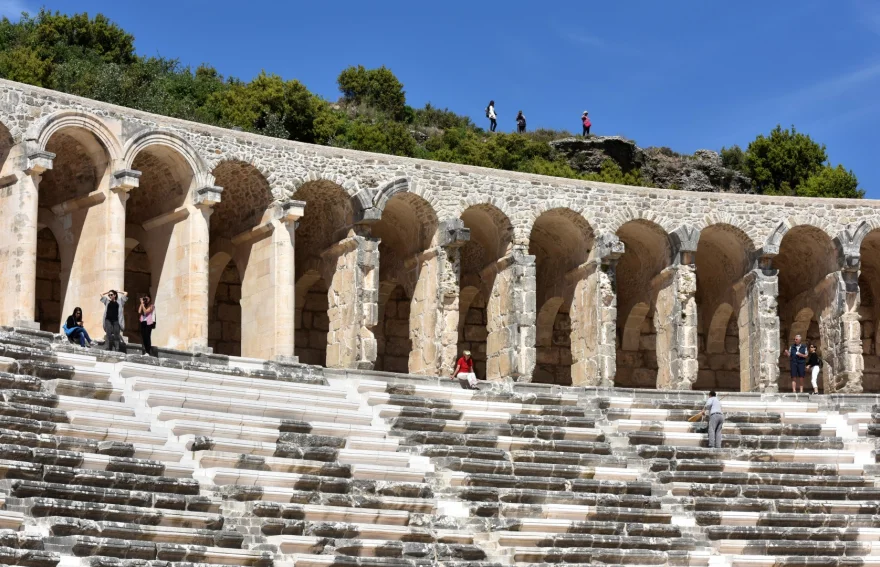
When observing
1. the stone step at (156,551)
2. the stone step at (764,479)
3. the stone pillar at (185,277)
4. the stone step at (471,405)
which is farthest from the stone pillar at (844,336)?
the stone step at (156,551)

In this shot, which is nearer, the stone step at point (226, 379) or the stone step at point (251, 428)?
the stone step at point (251, 428)

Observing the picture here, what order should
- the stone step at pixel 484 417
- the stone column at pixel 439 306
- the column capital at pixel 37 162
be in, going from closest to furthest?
the stone step at pixel 484 417 → the column capital at pixel 37 162 → the stone column at pixel 439 306

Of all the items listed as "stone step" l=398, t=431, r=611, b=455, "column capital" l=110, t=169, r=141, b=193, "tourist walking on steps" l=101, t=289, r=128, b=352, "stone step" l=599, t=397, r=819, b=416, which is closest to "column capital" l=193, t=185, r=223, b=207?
"column capital" l=110, t=169, r=141, b=193

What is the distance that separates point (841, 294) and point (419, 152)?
23.4 metres

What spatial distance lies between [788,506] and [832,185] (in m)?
32.1

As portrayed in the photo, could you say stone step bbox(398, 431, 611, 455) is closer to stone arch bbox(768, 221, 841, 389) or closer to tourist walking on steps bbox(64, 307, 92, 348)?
tourist walking on steps bbox(64, 307, 92, 348)

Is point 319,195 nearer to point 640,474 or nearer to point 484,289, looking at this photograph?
point 484,289

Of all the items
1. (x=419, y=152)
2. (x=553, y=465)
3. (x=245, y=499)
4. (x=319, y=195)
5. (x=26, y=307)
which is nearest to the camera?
(x=245, y=499)

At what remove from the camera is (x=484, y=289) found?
39.0 metres

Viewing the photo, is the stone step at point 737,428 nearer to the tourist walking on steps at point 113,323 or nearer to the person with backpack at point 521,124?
the tourist walking on steps at point 113,323

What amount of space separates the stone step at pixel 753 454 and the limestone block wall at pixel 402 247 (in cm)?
599

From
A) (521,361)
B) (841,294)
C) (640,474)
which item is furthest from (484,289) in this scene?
(640,474)

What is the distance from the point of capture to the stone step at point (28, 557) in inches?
799

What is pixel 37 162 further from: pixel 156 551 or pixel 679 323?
pixel 679 323
